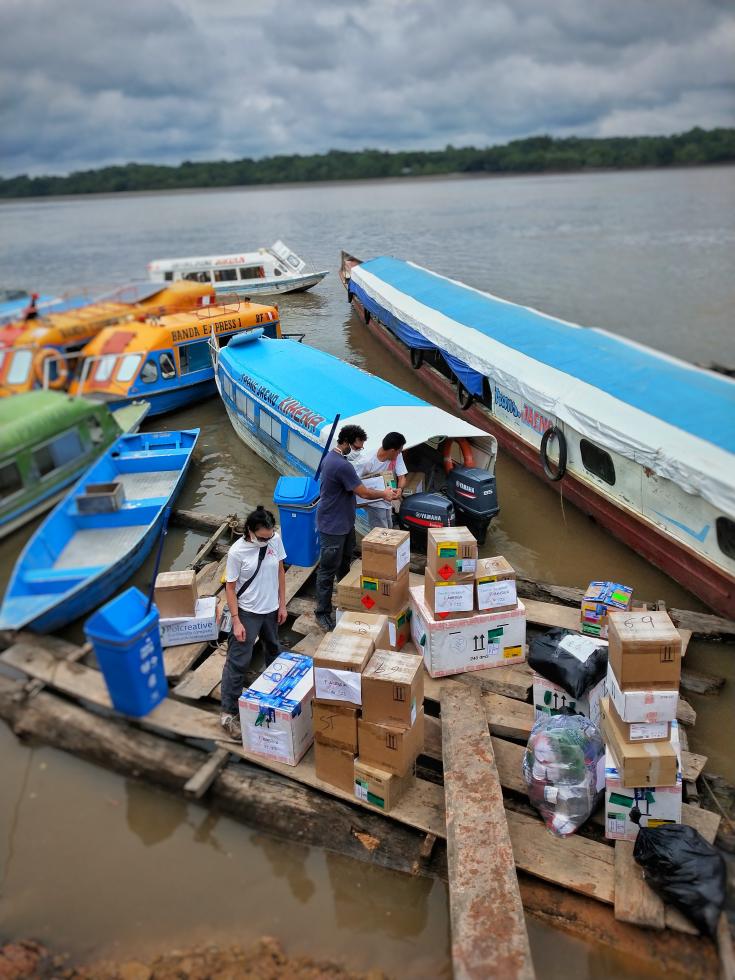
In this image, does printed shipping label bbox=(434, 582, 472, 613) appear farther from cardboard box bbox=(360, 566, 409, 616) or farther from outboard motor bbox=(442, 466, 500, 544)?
outboard motor bbox=(442, 466, 500, 544)

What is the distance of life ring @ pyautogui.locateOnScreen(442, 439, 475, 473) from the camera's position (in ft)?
30.8

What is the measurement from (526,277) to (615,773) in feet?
102

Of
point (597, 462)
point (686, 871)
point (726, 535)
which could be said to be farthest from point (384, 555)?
point (597, 462)

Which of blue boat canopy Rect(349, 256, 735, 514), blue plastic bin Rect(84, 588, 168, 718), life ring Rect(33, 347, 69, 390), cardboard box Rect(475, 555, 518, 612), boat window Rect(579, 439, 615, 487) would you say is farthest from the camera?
life ring Rect(33, 347, 69, 390)

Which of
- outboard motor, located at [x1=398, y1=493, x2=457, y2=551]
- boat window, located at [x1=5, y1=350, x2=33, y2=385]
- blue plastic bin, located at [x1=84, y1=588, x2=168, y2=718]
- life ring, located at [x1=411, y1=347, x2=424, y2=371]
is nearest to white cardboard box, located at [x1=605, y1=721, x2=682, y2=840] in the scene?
blue plastic bin, located at [x1=84, y1=588, x2=168, y2=718]

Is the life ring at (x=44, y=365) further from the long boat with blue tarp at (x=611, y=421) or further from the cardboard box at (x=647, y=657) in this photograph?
the cardboard box at (x=647, y=657)

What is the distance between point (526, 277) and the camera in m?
32.6

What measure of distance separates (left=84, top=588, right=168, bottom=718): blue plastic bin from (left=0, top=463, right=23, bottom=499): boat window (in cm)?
540

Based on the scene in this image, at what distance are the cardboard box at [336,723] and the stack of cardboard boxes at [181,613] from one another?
2410mm

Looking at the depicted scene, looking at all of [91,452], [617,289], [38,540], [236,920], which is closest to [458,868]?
[236,920]

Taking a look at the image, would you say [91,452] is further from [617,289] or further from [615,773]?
[617,289]

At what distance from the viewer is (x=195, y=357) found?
651 inches

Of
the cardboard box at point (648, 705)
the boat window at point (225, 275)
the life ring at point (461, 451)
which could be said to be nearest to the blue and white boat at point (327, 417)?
the life ring at point (461, 451)

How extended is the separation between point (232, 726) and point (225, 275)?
88.1 ft
